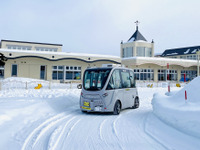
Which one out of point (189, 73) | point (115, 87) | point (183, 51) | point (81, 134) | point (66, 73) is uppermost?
point (183, 51)

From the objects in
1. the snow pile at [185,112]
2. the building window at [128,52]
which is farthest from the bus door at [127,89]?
the building window at [128,52]

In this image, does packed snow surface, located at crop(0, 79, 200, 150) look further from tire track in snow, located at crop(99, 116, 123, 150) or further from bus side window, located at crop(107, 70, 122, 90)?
bus side window, located at crop(107, 70, 122, 90)

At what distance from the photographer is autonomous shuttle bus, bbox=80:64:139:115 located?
927 cm

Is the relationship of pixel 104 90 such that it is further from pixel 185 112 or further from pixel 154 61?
pixel 154 61

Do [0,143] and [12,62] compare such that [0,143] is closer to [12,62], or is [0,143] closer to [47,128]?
[47,128]

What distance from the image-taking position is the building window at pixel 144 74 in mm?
35312

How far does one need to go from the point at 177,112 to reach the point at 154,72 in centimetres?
3177

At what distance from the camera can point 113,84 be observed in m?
9.59

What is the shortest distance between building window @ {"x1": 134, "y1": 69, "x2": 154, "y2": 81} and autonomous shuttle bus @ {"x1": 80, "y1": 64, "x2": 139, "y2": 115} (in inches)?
995

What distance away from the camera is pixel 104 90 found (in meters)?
9.23

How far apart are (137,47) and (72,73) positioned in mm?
17007

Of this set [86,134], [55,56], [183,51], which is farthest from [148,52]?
[86,134]

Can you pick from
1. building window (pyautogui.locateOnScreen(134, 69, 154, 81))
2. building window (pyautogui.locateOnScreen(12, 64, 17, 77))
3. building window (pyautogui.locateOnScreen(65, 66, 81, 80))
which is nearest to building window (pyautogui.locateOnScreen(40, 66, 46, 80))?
building window (pyautogui.locateOnScreen(65, 66, 81, 80))

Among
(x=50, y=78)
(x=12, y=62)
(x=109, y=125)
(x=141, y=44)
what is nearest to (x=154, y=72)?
(x=141, y=44)
